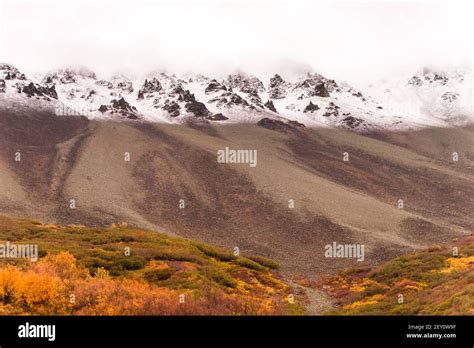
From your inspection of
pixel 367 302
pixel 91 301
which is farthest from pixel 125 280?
pixel 367 302

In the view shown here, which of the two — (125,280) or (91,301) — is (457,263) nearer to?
(125,280)

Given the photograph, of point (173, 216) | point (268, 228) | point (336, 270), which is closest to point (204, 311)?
point (336, 270)

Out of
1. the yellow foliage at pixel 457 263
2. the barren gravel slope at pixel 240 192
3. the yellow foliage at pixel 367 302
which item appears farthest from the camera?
the barren gravel slope at pixel 240 192

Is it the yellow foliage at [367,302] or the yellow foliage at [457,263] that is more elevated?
the yellow foliage at [457,263]

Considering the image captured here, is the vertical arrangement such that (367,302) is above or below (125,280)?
below

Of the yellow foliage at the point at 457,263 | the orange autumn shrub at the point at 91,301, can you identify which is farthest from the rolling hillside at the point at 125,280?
the yellow foliage at the point at 457,263

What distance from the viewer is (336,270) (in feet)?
194

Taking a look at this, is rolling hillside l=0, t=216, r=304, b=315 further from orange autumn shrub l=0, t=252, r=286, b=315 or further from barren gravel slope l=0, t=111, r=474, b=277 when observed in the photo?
barren gravel slope l=0, t=111, r=474, b=277

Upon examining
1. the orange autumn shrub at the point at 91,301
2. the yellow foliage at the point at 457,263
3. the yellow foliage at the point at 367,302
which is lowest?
the yellow foliage at the point at 367,302

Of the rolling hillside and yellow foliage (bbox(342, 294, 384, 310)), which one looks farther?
yellow foliage (bbox(342, 294, 384, 310))

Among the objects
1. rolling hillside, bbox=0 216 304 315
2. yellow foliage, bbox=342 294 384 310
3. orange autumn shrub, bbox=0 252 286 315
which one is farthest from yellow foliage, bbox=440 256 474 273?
orange autumn shrub, bbox=0 252 286 315

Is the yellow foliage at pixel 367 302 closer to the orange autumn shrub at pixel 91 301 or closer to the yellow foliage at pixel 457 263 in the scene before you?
the yellow foliage at pixel 457 263
